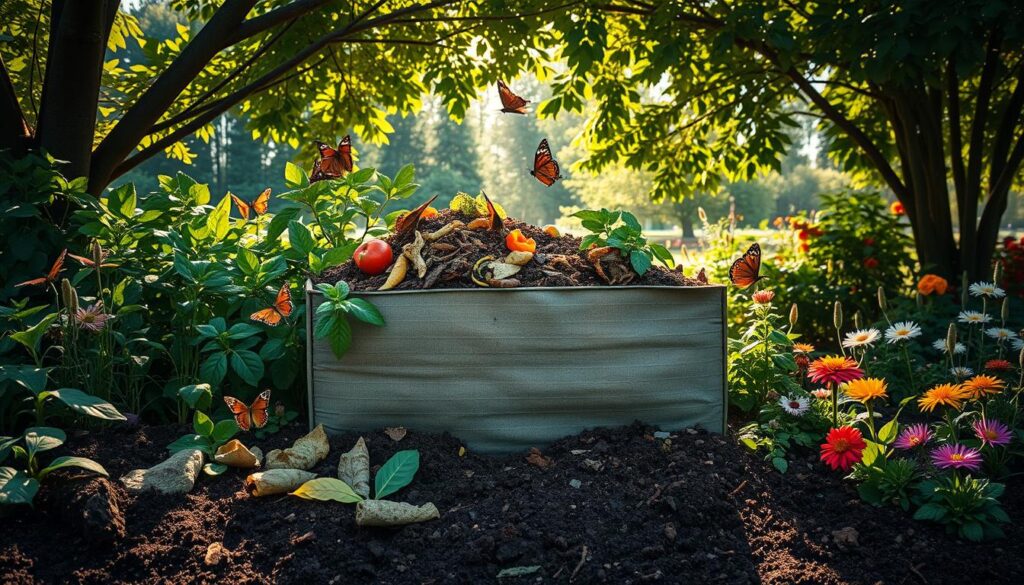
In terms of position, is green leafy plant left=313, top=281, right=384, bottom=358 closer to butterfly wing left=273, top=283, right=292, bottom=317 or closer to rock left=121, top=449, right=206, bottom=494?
butterfly wing left=273, top=283, right=292, bottom=317

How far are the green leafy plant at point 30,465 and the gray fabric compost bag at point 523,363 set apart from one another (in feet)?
2.20

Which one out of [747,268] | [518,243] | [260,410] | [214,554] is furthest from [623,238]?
[214,554]

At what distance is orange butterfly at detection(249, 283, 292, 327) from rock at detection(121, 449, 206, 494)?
45cm

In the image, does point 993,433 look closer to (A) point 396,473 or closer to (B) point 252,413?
(A) point 396,473

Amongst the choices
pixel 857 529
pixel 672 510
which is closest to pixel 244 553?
pixel 672 510

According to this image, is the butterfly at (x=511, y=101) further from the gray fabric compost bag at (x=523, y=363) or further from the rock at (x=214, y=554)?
the rock at (x=214, y=554)

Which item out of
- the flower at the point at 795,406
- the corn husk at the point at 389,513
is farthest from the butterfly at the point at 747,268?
the corn husk at the point at 389,513

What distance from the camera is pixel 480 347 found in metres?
2.15

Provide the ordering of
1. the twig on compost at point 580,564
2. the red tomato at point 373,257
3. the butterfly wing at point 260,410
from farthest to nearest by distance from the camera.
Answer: the red tomato at point 373,257 → the butterfly wing at point 260,410 → the twig on compost at point 580,564

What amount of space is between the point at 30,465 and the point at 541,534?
129 centimetres

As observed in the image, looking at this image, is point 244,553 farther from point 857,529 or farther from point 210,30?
point 210,30

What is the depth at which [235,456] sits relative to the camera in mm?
1978

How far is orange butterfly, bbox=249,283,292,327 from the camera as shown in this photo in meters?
2.17

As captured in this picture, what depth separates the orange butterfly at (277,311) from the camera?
2.17 metres
